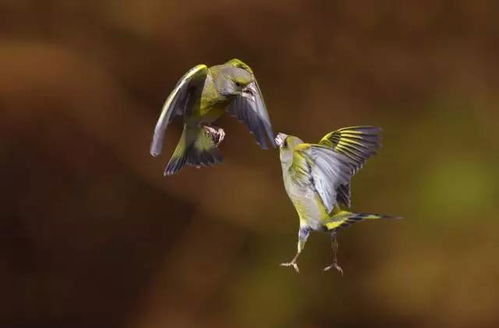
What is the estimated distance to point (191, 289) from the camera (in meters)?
1.41

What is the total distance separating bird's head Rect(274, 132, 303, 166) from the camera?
757 mm

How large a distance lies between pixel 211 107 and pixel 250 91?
0.13 feet

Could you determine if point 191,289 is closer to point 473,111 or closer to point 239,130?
point 239,130

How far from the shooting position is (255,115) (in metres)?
0.72

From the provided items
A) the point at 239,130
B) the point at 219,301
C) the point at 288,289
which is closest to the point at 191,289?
the point at 219,301

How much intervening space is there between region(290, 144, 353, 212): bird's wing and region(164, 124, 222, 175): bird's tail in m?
0.08

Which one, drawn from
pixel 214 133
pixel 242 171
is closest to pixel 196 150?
pixel 214 133

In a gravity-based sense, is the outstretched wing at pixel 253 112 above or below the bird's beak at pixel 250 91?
below

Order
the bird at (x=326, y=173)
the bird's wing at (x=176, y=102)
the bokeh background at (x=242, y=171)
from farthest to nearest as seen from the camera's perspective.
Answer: the bokeh background at (x=242, y=171)
the bird at (x=326, y=173)
the bird's wing at (x=176, y=102)

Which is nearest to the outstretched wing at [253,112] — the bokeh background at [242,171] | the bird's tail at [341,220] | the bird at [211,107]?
the bird at [211,107]

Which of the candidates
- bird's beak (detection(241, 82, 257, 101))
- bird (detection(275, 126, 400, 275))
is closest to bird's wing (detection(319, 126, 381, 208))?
bird (detection(275, 126, 400, 275))

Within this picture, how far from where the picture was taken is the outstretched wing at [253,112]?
708 millimetres

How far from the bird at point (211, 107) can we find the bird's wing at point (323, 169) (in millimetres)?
41

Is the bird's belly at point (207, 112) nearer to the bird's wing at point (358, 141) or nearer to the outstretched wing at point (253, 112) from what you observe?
the outstretched wing at point (253, 112)
